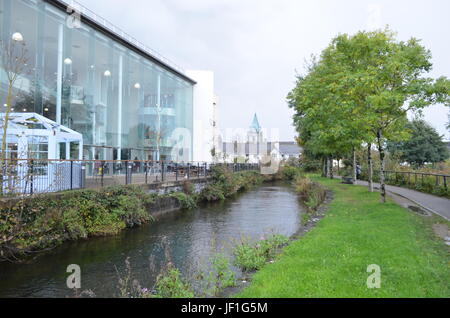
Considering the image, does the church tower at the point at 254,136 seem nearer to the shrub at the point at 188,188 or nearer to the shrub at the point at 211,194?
the shrub at the point at 211,194

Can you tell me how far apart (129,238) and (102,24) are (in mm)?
17917

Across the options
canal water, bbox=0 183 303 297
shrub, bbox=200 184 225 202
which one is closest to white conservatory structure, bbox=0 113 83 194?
canal water, bbox=0 183 303 297

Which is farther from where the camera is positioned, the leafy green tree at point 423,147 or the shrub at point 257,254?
the leafy green tree at point 423,147

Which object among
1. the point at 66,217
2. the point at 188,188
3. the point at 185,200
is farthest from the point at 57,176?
the point at 188,188

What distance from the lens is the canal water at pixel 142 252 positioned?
22.6 ft

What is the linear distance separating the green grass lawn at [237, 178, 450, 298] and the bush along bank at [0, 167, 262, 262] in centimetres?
651

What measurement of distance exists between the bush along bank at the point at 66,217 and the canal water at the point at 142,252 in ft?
1.34

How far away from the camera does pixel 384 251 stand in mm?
6645

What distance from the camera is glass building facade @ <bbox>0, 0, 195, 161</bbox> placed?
17.2m

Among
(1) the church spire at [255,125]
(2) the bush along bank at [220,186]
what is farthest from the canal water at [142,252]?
(1) the church spire at [255,125]

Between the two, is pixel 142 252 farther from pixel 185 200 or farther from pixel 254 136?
pixel 254 136

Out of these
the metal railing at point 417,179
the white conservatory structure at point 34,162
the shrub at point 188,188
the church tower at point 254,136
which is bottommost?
the shrub at point 188,188

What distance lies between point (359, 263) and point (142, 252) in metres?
6.14

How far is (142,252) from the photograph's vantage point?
368 inches
